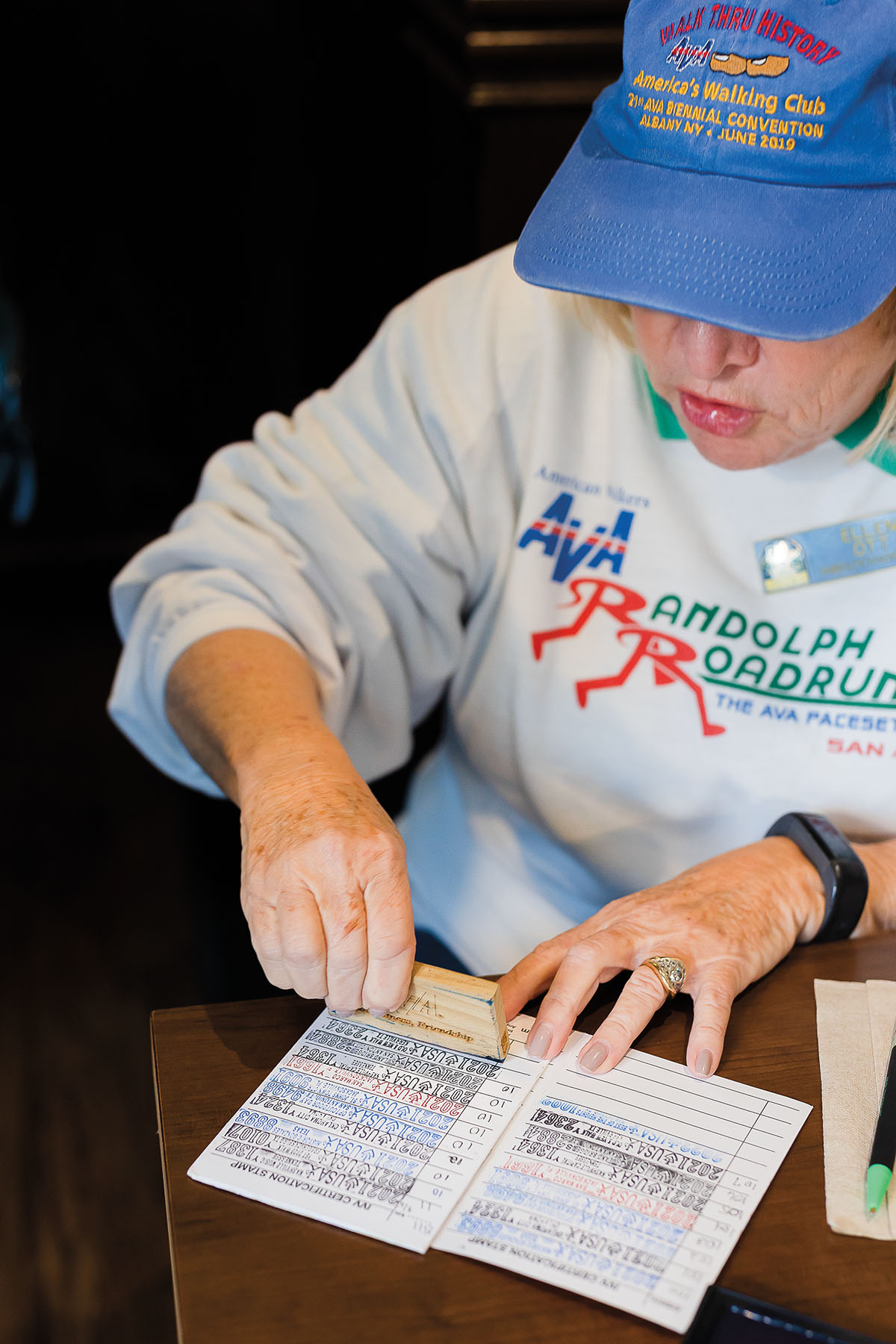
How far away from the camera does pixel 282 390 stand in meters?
3.17

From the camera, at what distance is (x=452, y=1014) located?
0.93 metres

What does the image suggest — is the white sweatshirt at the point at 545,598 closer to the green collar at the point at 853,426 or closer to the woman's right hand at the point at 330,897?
the green collar at the point at 853,426

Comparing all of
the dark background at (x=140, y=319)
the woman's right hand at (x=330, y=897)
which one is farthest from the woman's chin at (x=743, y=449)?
the dark background at (x=140, y=319)

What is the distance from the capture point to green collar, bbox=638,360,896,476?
1.19 m

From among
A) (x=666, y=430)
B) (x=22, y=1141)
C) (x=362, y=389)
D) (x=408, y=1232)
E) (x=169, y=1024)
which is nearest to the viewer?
(x=408, y=1232)

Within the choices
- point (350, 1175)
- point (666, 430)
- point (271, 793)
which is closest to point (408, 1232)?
point (350, 1175)

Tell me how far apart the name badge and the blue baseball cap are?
308 millimetres

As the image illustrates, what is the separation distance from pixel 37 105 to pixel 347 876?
2.51 m

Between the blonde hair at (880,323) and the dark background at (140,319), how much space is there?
A: 1.13 metres

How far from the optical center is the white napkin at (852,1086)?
0.82 metres

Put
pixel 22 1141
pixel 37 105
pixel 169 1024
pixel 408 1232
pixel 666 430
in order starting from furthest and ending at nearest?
pixel 37 105
pixel 22 1141
pixel 666 430
pixel 169 1024
pixel 408 1232

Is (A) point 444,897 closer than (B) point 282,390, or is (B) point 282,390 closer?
(A) point 444,897

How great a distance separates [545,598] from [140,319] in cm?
209

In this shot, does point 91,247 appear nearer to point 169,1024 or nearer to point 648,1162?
point 169,1024
